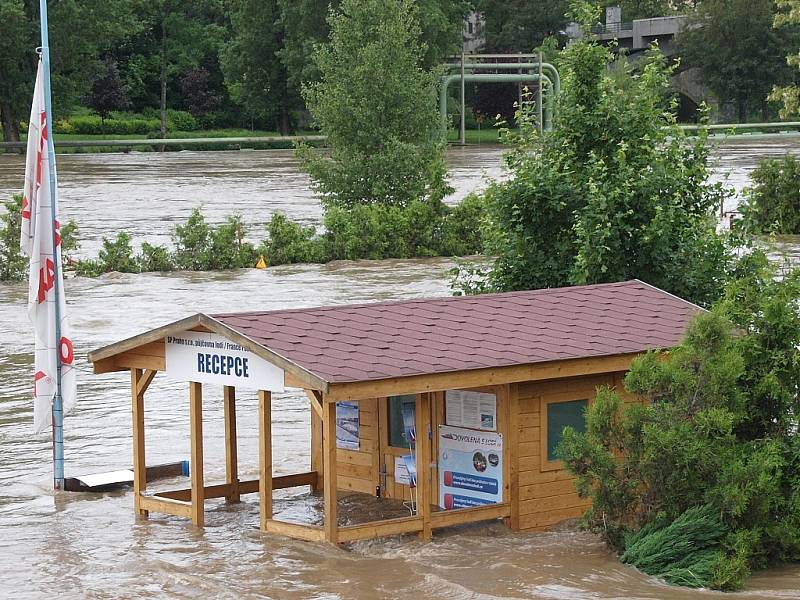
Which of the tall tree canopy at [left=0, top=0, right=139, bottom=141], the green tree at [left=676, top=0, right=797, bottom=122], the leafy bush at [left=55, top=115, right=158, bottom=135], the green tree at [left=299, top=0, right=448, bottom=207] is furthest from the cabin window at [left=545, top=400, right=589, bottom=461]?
the green tree at [left=676, top=0, right=797, bottom=122]

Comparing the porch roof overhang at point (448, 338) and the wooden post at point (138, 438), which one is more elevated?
the porch roof overhang at point (448, 338)

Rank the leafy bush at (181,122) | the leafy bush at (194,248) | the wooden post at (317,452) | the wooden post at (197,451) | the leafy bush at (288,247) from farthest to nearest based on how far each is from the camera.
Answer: the leafy bush at (181,122), the leafy bush at (288,247), the leafy bush at (194,248), the wooden post at (317,452), the wooden post at (197,451)

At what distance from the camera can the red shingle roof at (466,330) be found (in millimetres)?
13281

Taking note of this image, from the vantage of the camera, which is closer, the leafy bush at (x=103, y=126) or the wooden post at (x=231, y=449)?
the wooden post at (x=231, y=449)

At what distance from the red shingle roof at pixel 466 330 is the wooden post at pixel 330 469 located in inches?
16.8


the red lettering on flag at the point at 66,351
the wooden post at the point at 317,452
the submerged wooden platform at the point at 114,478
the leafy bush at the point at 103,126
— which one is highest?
the leafy bush at the point at 103,126

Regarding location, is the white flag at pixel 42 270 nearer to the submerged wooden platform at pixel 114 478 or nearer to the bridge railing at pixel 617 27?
the submerged wooden platform at pixel 114 478

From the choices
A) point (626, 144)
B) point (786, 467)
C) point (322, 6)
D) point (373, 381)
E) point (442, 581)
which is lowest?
point (442, 581)

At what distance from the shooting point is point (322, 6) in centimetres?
9556

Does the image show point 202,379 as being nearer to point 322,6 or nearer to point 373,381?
point 373,381

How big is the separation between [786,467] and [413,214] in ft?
94.6

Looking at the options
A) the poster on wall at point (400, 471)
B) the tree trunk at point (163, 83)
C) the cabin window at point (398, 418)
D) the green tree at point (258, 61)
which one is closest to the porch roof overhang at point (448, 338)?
the cabin window at point (398, 418)

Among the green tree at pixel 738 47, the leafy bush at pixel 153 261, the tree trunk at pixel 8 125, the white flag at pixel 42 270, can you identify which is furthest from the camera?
the green tree at pixel 738 47

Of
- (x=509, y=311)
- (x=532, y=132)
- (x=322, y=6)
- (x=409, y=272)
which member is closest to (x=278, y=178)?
(x=322, y=6)
